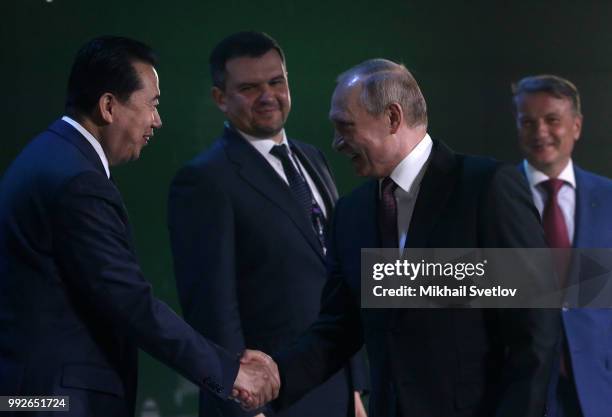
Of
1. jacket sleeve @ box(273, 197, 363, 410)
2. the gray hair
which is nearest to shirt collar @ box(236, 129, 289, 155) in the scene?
jacket sleeve @ box(273, 197, 363, 410)

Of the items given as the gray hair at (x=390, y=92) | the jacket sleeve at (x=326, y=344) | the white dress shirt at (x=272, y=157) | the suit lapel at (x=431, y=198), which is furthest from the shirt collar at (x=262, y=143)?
the suit lapel at (x=431, y=198)

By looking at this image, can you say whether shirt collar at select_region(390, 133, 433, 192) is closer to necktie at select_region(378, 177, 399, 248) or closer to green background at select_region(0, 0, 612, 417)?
necktie at select_region(378, 177, 399, 248)

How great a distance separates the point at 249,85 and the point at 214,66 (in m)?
0.16

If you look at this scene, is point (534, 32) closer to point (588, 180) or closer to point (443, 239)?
point (588, 180)

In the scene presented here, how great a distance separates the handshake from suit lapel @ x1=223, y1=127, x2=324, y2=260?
436 mm

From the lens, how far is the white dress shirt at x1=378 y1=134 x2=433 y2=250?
2.36 metres

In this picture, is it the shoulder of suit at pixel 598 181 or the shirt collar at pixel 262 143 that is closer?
the shirt collar at pixel 262 143

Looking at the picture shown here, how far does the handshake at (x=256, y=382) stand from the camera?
2.68 meters

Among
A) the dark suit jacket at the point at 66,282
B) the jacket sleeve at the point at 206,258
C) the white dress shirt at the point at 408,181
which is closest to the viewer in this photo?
the dark suit jacket at the point at 66,282

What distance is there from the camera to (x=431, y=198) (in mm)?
2289

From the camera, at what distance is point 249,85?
10.5ft

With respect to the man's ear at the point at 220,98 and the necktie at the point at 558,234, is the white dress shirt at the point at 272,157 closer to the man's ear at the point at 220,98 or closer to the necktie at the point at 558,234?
the man's ear at the point at 220,98

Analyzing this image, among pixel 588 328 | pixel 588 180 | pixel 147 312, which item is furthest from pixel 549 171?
pixel 147 312

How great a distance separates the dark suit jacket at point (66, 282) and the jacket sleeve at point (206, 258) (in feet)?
1.74
